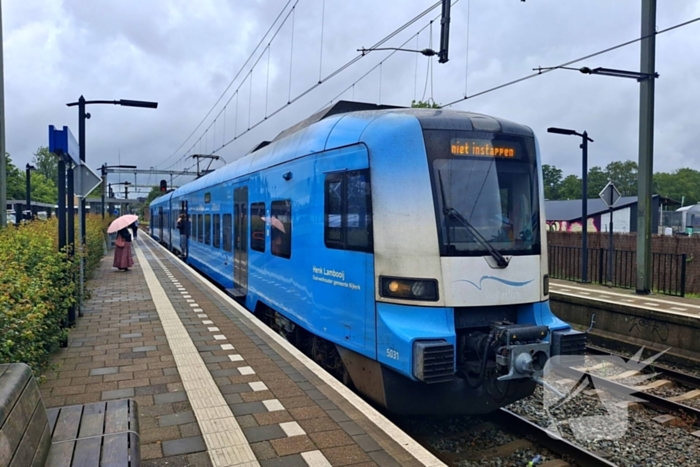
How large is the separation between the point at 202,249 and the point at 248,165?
21.8 feet

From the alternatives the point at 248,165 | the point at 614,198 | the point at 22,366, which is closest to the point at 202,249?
the point at 248,165

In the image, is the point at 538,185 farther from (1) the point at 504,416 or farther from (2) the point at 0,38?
(2) the point at 0,38

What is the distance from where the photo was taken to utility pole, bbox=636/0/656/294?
13.1m

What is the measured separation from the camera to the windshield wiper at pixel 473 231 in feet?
18.3

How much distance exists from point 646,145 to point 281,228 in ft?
31.5

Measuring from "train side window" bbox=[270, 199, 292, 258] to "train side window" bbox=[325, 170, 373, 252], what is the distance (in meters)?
1.38

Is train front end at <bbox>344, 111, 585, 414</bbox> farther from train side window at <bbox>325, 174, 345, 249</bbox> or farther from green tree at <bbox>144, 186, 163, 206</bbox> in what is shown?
green tree at <bbox>144, 186, 163, 206</bbox>

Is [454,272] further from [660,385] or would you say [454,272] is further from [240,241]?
[240,241]

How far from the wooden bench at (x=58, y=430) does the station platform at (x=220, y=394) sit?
Answer: 48 centimetres

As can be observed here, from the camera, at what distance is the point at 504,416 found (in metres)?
6.33

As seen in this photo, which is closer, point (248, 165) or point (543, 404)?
point (543, 404)

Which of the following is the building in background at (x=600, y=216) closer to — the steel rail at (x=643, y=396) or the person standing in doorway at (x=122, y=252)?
the person standing in doorway at (x=122, y=252)

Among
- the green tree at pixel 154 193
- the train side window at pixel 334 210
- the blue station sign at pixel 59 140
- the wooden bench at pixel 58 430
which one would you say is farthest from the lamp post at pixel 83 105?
the green tree at pixel 154 193

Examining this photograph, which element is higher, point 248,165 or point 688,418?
point 248,165
